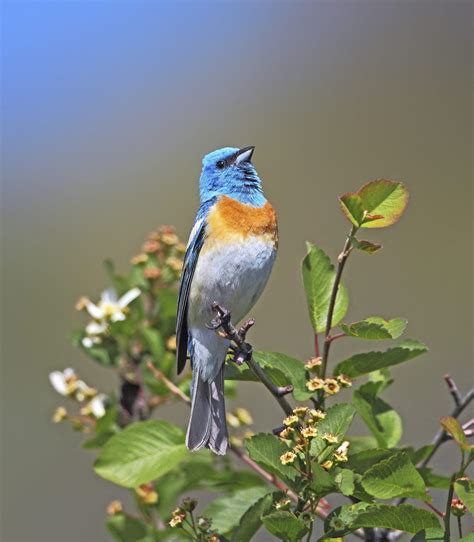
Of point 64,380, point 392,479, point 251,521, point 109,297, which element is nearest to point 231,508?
point 251,521

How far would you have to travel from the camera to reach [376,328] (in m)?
1.67

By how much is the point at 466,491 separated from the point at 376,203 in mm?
601

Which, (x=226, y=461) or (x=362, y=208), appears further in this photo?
(x=226, y=461)

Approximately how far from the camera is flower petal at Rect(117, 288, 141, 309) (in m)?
2.56

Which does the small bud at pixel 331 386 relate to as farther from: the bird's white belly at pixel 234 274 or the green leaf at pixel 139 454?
the bird's white belly at pixel 234 274

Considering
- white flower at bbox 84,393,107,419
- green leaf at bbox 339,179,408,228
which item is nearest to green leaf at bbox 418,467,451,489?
green leaf at bbox 339,179,408,228

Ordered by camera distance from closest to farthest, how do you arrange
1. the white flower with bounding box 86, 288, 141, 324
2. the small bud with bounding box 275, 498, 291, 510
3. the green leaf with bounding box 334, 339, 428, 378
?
the small bud with bounding box 275, 498, 291, 510 < the green leaf with bounding box 334, 339, 428, 378 < the white flower with bounding box 86, 288, 141, 324

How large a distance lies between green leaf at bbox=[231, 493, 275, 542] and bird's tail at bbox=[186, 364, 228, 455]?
1.29ft

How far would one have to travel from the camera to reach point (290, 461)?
5.02 ft

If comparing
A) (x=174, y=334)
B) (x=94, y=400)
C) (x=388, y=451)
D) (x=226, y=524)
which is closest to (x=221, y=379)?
(x=174, y=334)

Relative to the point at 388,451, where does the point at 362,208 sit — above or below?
above

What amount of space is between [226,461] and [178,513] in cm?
65

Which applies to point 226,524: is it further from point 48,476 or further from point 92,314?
point 48,476

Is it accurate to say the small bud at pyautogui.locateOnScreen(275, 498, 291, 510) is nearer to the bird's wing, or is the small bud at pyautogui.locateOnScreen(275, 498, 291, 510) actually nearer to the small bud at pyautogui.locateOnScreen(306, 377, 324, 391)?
the small bud at pyautogui.locateOnScreen(306, 377, 324, 391)
